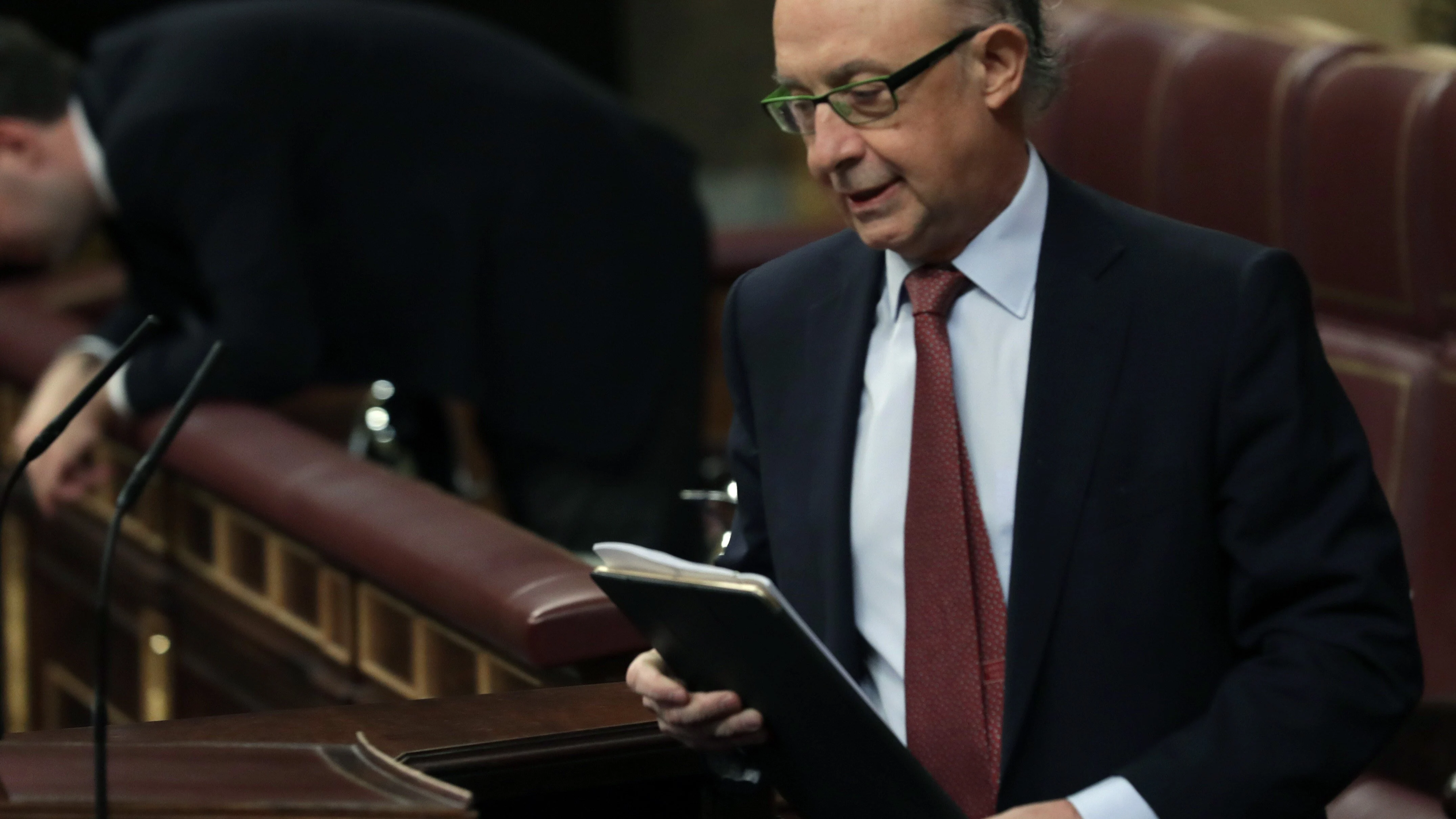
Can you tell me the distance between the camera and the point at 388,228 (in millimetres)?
3449

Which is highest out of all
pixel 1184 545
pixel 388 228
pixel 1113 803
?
pixel 388 228

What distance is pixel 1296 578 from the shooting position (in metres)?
1.32

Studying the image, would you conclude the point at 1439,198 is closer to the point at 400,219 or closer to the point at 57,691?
the point at 400,219

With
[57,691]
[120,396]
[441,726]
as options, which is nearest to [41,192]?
[120,396]

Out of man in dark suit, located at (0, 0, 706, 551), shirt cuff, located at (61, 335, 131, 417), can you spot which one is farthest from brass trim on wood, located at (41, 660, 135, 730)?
shirt cuff, located at (61, 335, 131, 417)

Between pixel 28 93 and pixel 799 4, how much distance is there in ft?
7.28

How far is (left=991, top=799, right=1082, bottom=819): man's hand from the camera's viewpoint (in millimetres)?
1312

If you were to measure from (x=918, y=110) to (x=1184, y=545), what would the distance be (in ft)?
1.22

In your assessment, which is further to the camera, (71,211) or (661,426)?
(661,426)

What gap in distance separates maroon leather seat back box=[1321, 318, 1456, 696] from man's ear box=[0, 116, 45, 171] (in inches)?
88.0

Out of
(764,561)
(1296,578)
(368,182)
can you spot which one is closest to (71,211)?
(368,182)

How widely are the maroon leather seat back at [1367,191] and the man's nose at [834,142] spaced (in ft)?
6.18

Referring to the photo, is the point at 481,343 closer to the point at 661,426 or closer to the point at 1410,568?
the point at 661,426

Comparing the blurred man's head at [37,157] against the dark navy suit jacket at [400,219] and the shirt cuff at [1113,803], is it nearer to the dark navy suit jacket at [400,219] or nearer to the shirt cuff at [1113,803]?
the dark navy suit jacket at [400,219]
